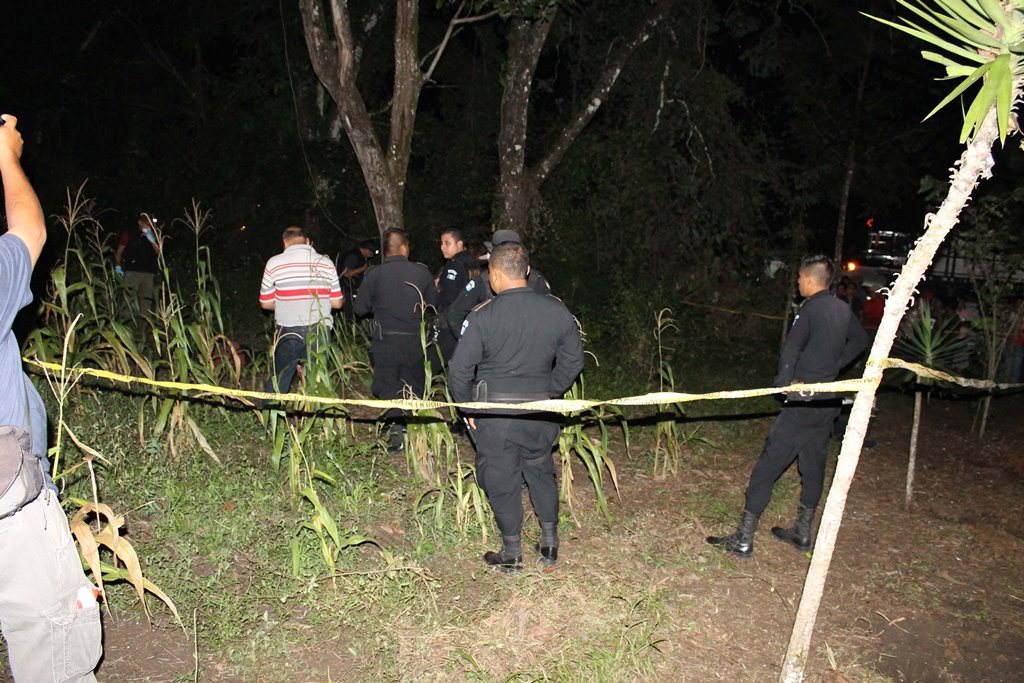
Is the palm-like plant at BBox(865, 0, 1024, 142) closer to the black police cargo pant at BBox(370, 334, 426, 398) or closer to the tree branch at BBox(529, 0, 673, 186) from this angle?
the black police cargo pant at BBox(370, 334, 426, 398)

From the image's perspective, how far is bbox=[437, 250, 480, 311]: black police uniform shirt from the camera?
6.28m

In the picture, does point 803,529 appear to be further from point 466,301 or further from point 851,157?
point 851,157

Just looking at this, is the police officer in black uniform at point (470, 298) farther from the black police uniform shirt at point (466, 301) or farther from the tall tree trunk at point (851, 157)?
the tall tree trunk at point (851, 157)

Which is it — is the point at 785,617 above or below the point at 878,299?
below

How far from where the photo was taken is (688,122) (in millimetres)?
11438

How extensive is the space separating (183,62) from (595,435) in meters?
18.9

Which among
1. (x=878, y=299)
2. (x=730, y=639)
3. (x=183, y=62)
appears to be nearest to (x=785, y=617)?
(x=730, y=639)

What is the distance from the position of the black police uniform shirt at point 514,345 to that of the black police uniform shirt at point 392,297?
1.68 metres

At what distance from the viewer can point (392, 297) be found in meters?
5.81

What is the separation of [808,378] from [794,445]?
1.37ft

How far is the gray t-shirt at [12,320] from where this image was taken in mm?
2629

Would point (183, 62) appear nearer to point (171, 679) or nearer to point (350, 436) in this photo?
point (350, 436)

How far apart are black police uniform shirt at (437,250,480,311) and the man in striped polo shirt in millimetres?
816

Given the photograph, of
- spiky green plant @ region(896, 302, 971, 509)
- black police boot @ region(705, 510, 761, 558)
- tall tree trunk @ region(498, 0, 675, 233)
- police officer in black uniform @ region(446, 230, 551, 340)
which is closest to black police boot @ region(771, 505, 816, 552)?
black police boot @ region(705, 510, 761, 558)
